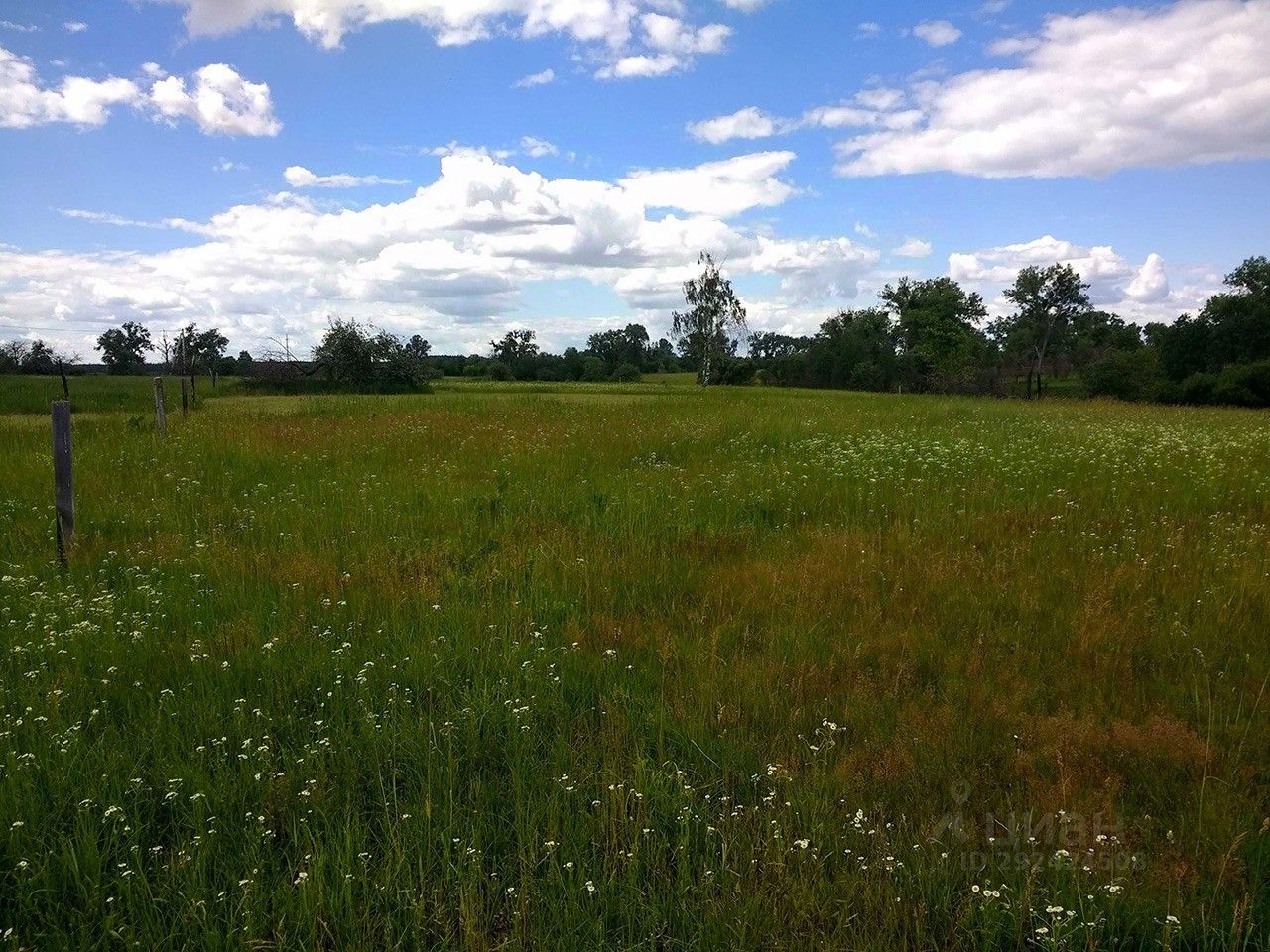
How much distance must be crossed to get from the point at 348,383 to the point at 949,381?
61.1m

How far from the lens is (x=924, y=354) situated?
3071 inches

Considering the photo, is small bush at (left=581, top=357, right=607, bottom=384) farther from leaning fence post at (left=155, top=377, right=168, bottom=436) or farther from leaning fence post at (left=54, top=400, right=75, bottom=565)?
leaning fence post at (left=54, top=400, right=75, bottom=565)

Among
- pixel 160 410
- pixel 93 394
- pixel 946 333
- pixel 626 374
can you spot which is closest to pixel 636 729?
pixel 160 410

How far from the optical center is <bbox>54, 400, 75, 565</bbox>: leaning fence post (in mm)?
7327

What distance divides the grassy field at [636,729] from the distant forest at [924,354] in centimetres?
3118

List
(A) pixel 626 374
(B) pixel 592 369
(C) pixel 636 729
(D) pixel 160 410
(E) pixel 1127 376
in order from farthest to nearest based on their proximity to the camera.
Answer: (B) pixel 592 369 → (A) pixel 626 374 → (E) pixel 1127 376 → (D) pixel 160 410 → (C) pixel 636 729

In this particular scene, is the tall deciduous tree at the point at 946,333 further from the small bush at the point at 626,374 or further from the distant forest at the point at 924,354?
the small bush at the point at 626,374

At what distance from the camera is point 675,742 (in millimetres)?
4082

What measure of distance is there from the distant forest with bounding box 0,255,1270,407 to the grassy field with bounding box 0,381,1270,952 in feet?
102

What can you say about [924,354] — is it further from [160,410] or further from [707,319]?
[160,410]

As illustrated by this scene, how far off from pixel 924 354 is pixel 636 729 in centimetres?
8129

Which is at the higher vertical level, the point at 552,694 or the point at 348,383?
the point at 348,383

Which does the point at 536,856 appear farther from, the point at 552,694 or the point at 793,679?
the point at 793,679

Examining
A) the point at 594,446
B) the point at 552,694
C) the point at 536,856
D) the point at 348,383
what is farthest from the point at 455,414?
the point at 348,383
